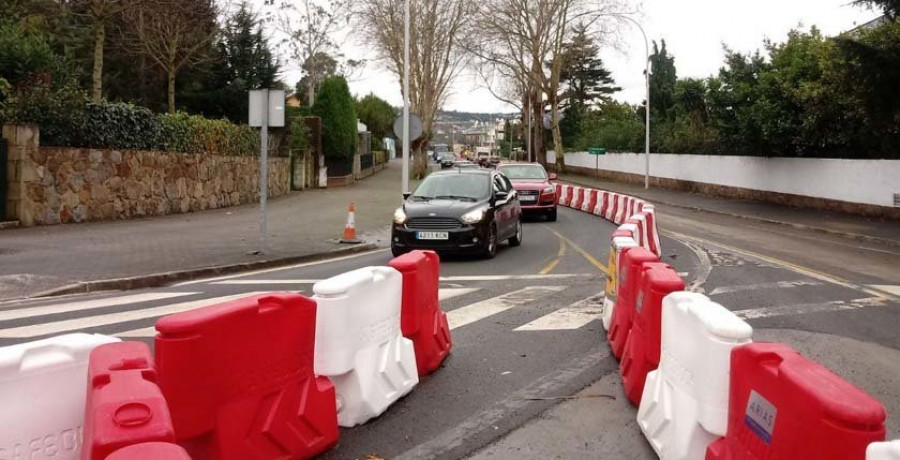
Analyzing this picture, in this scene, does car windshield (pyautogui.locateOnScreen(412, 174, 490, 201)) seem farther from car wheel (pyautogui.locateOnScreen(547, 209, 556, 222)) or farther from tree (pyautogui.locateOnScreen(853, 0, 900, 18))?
tree (pyautogui.locateOnScreen(853, 0, 900, 18))

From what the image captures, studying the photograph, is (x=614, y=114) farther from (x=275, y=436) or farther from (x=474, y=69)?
(x=275, y=436)

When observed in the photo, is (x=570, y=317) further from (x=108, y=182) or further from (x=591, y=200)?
(x=591, y=200)

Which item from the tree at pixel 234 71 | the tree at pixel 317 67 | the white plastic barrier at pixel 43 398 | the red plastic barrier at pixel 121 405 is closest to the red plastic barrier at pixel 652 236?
the red plastic barrier at pixel 121 405

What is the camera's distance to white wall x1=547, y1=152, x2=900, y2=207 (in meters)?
21.7

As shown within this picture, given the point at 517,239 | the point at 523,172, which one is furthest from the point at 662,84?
the point at 517,239

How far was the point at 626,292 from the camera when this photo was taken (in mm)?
6172

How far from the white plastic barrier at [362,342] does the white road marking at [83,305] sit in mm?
4852

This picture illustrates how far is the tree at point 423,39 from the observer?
45.9 meters

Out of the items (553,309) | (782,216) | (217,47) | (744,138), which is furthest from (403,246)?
(217,47)

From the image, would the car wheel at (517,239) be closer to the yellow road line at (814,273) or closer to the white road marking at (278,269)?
the white road marking at (278,269)

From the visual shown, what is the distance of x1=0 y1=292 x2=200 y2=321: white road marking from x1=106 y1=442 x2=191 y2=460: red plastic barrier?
645cm

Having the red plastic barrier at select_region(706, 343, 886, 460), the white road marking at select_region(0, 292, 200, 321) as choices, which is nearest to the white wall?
the white road marking at select_region(0, 292, 200, 321)

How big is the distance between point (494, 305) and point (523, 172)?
14974 mm

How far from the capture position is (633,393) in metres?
5.20
